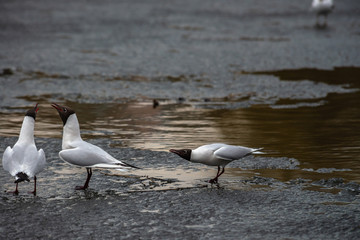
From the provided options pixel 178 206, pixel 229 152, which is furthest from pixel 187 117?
pixel 178 206

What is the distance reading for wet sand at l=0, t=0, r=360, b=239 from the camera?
219 inches

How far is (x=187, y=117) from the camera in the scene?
974cm

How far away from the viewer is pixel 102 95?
11.3 metres

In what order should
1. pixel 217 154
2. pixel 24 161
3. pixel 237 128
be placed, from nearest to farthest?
pixel 24 161, pixel 217 154, pixel 237 128

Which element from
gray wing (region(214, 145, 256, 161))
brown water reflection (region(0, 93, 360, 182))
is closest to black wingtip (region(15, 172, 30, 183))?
gray wing (region(214, 145, 256, 161))

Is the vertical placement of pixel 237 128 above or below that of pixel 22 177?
above

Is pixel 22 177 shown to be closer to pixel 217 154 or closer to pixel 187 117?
pixel 217 154

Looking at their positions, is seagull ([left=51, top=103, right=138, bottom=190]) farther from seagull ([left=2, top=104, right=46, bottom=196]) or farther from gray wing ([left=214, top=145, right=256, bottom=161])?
gray wing ([left=214, top=145, right=256, bottom=161])

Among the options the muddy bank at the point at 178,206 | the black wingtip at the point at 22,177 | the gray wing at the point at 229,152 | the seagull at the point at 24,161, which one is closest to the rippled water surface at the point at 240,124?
the gray wing at the point at 229,152

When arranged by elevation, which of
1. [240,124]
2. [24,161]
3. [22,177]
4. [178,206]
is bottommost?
[178,206]

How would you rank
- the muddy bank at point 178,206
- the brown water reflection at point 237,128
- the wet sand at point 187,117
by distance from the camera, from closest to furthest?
the muddy bank at point 178,206, the wet sand at point 187,117, the brown water reflection at point 237,128

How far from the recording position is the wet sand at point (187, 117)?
5555 mm

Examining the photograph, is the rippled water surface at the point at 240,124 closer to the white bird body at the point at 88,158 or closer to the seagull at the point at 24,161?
the white bird body at the point at 88,158

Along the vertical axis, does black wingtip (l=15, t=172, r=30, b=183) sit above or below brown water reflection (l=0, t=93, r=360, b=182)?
below
